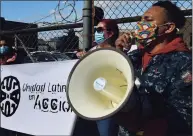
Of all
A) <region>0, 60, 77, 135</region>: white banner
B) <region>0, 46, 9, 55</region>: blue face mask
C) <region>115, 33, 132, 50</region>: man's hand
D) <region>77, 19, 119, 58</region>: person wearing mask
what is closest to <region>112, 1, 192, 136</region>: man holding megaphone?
<region>115, 33, 132, 50</region>: man's hand

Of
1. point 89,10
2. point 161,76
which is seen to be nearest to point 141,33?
point 161,76

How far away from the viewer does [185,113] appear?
7.66 feet

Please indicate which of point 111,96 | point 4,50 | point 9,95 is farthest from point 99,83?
point 4,50

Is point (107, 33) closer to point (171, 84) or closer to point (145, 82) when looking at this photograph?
point (145, 82)

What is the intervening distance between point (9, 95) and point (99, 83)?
2261 mm

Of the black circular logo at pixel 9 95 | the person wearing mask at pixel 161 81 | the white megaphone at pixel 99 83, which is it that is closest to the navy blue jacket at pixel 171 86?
the person wearing mask at pixel 161 81

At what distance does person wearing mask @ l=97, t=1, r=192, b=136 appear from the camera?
2.33 m

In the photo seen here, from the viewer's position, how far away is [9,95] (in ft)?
15.1

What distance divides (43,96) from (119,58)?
5.78 ft

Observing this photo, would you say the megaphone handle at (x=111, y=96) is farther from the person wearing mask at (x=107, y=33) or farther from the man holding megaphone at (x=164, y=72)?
the person wearing mask at (x=107, y=33)

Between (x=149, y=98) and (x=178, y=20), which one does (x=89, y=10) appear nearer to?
(x=178, y=20)

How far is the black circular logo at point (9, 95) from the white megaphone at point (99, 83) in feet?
6.09

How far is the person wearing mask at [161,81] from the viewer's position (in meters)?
2.33

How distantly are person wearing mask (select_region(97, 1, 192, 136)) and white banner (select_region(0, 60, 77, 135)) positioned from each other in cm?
137
